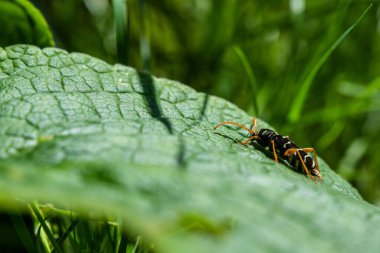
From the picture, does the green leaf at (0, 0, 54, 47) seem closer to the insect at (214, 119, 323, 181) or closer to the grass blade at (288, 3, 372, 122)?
the insect at (214, 119, 323, 181)

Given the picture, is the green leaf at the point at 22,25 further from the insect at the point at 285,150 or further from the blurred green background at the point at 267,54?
the blurred green background at the point at 267,54

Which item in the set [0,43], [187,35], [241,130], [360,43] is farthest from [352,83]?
[0,43]

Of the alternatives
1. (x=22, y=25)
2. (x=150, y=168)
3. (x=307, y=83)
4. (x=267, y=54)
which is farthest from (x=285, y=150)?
(x=267, y=54)

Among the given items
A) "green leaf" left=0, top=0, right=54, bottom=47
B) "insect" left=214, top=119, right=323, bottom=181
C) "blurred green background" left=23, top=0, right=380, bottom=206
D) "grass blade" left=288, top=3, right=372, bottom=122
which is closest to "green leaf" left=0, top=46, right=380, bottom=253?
"insect" left=214, top=119, right=323, bottom=181

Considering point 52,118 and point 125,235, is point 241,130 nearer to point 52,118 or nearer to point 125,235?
point 125,235

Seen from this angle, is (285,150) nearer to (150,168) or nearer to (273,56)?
(150,168)
